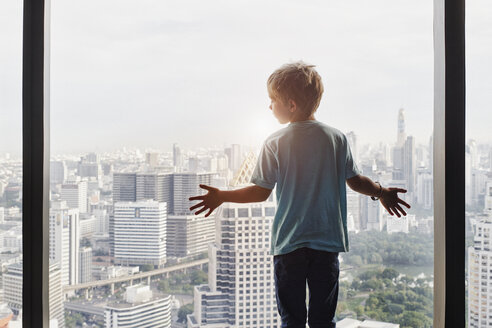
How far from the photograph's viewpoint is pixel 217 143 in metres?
1.45

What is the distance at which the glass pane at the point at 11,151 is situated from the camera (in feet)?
4.76

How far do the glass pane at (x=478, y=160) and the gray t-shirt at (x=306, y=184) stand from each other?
441 mm

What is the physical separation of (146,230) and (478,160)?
43.1 inches

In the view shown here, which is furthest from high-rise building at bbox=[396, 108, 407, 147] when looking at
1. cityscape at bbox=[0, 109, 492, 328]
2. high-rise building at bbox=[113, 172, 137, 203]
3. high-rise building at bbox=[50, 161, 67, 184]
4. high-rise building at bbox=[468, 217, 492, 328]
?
high-rise building at bbox=[50, 161, 67, 184]

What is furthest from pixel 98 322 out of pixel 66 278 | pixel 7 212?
pixel 7 212

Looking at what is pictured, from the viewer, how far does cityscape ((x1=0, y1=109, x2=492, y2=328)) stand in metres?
1.44

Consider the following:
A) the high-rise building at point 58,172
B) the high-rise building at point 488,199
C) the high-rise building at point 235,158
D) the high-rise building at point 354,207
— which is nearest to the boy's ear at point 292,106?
the high-rise building at point 235,158

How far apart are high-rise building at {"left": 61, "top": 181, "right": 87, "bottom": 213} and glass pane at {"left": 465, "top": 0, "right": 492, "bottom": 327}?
1.24 m

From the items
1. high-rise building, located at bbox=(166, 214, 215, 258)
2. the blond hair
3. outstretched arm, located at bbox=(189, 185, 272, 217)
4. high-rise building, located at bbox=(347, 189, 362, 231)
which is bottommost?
high-rise building, located at bbox=(166, 214, 215, 258)

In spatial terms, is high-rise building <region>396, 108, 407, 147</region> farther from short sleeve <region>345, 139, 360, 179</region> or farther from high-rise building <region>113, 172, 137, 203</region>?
high-rise building <region>113, 172, 137, 203</region>

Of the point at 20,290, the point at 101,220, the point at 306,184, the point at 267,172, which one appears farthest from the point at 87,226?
the point at 306,184

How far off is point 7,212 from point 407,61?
140cm

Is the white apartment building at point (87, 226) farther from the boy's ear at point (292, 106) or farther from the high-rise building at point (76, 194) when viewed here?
the boy's ear at point (292, 106)

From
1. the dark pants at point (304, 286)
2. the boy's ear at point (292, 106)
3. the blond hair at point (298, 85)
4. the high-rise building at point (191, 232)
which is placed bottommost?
the dark pants at point (304, 286)
